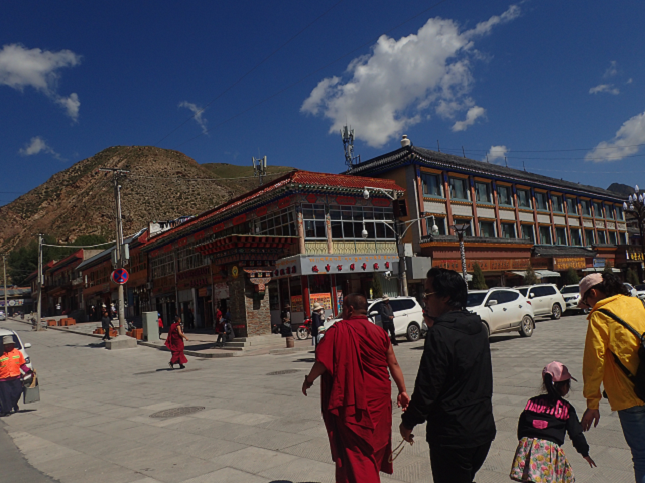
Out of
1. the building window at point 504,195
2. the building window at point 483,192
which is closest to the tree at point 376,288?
the building window at point 483,192

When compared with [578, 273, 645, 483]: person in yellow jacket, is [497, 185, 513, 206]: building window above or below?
above

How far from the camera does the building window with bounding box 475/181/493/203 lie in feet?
129

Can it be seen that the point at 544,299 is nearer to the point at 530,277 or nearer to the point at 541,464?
the point at 530,277

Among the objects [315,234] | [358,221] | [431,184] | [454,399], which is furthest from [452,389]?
[431,184]

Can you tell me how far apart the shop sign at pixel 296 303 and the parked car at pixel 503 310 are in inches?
516

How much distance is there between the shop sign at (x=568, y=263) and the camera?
4419 centimetres

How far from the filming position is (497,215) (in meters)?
40.1

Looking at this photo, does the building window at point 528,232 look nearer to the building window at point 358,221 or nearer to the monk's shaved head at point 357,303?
the building window at point 358,221

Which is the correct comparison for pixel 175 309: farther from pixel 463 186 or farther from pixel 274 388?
pixel 274 388

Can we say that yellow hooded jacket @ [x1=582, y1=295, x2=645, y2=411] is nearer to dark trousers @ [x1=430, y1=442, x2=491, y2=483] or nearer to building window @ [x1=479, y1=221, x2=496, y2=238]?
dark trousers @ [x1=430, y1=442, x2=491, y2=483]

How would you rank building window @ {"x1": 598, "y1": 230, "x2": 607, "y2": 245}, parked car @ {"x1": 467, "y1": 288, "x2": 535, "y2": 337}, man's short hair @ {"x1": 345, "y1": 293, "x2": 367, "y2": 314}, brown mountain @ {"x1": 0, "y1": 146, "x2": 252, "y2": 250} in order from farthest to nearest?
1. brown mountain @ {"x1": 0, "y1": 146, "x2": 252, "y2": 250}
2. building window @ {"x1": 598, "y1": 230, "x2": 607, "y2": 245}
3. parked car @ {"x1": 467, "y1": 288, "x2": 535, "y2": 337}
4. man's short hair @ {"x1": 345, "y1": 293, "x2": 367, "y2": 314}

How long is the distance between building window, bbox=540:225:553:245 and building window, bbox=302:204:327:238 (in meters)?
25.2

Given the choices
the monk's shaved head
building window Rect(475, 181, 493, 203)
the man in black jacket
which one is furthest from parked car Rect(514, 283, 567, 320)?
the man in black jacket

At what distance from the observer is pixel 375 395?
394 centimetres
